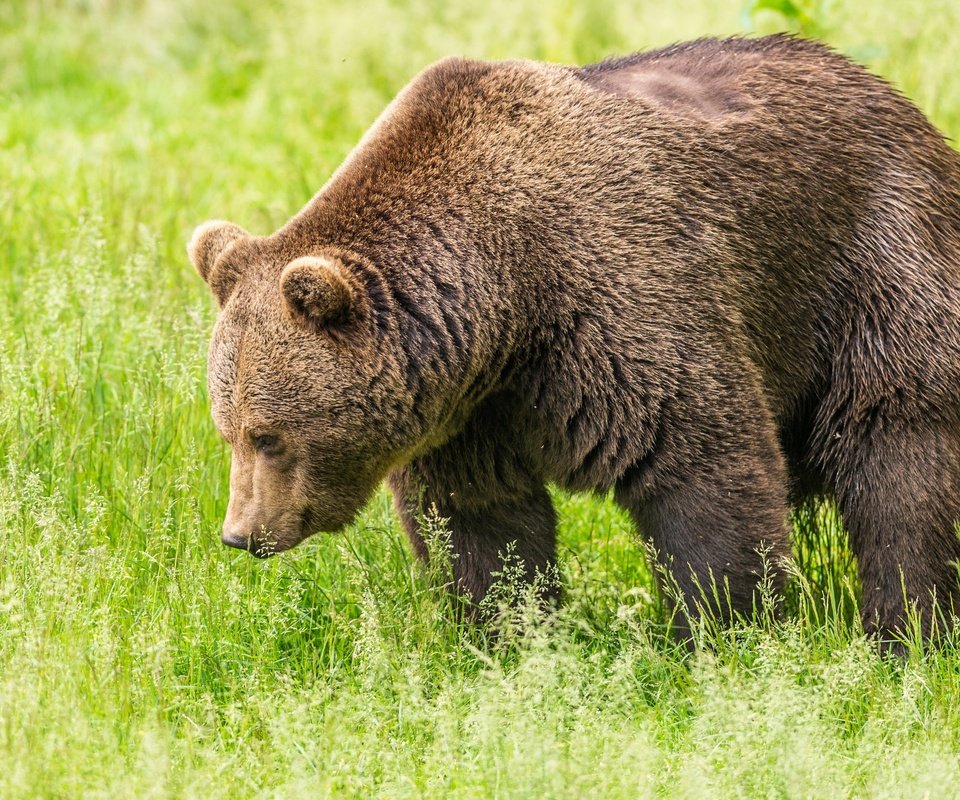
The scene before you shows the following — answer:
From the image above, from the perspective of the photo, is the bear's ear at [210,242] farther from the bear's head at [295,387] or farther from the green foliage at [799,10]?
the green foliage at [799,10]

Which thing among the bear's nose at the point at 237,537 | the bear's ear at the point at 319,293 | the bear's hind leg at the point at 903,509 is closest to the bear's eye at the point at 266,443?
the bear's nose at the point at 237,537

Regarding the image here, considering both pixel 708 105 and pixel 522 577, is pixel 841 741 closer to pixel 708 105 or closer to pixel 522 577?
pixel 522 577

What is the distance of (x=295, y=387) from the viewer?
466cm

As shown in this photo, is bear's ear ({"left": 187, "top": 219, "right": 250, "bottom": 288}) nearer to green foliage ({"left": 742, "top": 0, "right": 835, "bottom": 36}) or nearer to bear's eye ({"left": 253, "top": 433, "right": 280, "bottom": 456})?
bear's eye ({"left": 253, "top": 433, "right": 280, "bottom": 456})

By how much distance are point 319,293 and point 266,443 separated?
56 cm

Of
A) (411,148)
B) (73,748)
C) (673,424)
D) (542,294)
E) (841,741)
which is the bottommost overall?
(841,741)

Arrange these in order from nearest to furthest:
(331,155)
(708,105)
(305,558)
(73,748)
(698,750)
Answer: (73,748), (698,750), (708,105), (305,558), (331,155)

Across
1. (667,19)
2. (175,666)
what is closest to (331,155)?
(667,19)

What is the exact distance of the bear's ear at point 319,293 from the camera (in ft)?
14.7

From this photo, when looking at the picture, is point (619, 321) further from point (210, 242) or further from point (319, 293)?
point (210, 242)

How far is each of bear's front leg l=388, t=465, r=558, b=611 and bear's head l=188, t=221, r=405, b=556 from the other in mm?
363

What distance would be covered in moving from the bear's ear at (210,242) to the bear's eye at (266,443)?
668 millimetres

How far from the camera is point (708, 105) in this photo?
204 inches

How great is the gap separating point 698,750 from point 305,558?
1.90 meters
